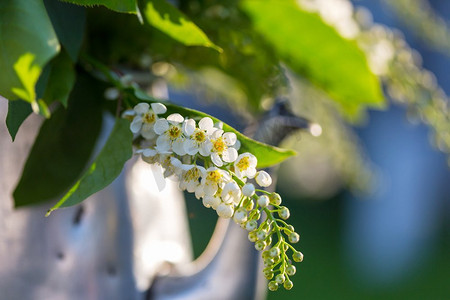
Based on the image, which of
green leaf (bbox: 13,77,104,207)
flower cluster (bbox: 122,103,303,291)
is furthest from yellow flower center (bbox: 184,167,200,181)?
green leaf (bbox: 13,77,104,207)

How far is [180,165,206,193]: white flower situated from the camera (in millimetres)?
247

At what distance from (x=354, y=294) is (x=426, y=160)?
1.09m

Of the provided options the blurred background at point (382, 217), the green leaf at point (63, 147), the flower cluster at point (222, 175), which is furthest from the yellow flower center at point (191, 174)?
the blurred background at point (382, 217)

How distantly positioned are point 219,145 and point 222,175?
13mm

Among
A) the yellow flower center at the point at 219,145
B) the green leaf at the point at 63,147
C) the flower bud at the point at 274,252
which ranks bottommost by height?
the green leaf at the point at 63,147

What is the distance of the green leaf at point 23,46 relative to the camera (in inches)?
8.1

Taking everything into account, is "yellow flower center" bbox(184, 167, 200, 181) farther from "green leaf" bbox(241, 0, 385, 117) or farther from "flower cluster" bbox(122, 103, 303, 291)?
"green leaf" bbox(241, 0, 385, 117)

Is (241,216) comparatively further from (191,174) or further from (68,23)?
(68,23)

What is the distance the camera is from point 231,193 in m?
0.24

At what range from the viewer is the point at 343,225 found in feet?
11.0

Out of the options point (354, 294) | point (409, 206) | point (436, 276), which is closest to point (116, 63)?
point (354, 294)

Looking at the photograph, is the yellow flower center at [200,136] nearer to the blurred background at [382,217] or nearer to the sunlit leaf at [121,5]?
the sunlit leaf at [121,5]

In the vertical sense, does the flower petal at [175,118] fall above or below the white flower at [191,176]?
above

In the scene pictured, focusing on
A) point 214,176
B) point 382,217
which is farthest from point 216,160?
point 382,217
